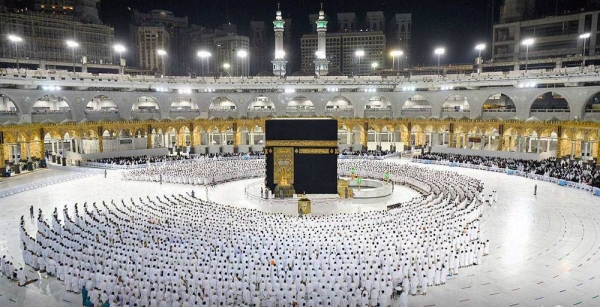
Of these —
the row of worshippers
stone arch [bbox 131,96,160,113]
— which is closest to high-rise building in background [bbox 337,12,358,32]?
stone arch [bbox 131,96,160,113]

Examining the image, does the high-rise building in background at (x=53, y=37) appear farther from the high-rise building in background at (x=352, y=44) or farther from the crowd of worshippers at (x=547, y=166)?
the crowd of worshippers at (x=547, y=166)

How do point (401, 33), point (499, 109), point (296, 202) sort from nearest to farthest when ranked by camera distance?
point (296, 202) → point (499, 109) → point (401, 33)

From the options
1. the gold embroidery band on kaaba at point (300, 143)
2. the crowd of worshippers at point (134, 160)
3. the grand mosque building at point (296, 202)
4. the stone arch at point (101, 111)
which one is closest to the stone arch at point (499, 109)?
the grand mosque building at point (296, 202)

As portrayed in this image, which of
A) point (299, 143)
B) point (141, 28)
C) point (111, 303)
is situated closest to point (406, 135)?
point (299, 143)

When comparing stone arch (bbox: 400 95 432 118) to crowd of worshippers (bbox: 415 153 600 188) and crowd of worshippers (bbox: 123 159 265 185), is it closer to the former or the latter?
crowd of worshippers (bbox: 415 153 600 188)

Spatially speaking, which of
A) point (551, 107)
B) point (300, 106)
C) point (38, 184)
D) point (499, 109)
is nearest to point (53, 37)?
point (300, 106)

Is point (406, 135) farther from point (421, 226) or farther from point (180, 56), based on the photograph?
point (180, 56)

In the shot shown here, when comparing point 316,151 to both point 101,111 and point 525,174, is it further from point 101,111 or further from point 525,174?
point 101,111
